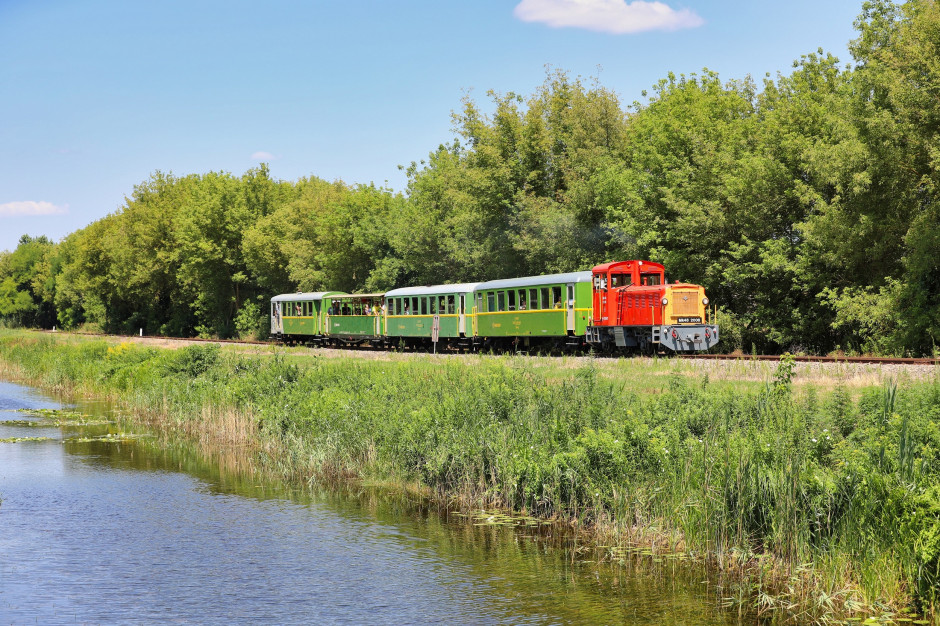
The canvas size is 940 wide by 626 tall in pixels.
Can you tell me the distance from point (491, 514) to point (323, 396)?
749 cm

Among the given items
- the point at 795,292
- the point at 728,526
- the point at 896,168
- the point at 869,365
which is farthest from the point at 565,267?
the point at 728,526

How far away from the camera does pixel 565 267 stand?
149ft

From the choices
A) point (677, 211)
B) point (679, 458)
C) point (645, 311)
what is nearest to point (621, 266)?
point (645, 311)

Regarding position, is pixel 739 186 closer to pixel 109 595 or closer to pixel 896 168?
pixel 896 168

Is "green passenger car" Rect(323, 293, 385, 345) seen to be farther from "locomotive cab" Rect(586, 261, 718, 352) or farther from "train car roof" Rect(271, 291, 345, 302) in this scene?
"locomotive cab" Rect(586, 261, 718, 352)

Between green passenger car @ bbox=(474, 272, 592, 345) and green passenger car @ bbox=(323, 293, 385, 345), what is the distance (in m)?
8.05

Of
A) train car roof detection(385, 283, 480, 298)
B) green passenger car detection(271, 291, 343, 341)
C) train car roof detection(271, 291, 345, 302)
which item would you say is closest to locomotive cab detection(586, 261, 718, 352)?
train car roof detection(385, 283, 480, 298)

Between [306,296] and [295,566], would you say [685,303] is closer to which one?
[295,566]

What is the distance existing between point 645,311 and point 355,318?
20.2 m

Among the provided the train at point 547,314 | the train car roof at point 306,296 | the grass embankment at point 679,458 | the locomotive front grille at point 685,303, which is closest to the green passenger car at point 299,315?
the train car roof at point 306,296

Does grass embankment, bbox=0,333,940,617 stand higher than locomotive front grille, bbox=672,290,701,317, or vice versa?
locomotive front grille, bbox=672,290,701,317

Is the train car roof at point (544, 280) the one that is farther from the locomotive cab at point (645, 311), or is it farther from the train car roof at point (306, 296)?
the train car roof at point (306, 296)

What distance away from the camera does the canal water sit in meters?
9.92

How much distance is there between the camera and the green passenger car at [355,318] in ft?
147
